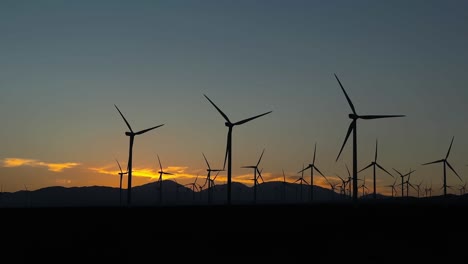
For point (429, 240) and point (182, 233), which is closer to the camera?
point (429, 240)

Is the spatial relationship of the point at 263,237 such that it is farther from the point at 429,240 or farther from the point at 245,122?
the point at 245,122

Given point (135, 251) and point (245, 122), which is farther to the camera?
point (245, 122)

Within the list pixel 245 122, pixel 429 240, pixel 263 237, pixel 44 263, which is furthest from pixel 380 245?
pixel 245 122

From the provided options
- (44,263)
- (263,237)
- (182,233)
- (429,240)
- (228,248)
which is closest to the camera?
(44,263)

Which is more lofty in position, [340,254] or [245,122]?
[245,122]

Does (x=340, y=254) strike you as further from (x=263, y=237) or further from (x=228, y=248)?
(x=263, y=237)

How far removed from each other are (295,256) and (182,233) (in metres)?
17.3

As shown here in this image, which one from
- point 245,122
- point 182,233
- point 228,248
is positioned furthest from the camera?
point 245,122

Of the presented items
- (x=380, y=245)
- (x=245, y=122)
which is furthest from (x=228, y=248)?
(x=245, y=122)

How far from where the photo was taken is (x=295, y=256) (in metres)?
38.4

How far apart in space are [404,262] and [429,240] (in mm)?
12743

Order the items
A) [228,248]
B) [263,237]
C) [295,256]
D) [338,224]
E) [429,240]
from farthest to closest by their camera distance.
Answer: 1. [338,224]
2. [263,237]
3. [429,240]
4. [228,248]
5. [295,256]

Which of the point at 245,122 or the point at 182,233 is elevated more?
the point at 245,122

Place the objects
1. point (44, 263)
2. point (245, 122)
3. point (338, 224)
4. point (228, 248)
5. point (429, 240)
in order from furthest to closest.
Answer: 1. point (245, 122)
2. point (338, 224)
3. point (429, 240)
4. point (228, 248)
5. point (44, 263)
